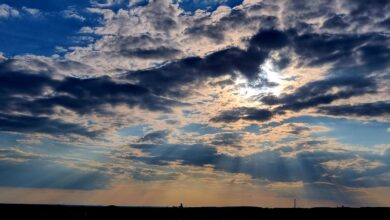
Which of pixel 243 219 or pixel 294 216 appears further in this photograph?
pixel 294 216

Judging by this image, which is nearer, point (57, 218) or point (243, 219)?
point (57, 218)

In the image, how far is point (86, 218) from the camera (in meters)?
66.2

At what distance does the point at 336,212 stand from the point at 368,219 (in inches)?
402

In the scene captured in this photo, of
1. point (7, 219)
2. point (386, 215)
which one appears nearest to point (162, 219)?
point (7, 219)

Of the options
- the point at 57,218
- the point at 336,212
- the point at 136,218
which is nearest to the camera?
the point at 57,218

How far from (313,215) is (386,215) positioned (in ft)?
41.8

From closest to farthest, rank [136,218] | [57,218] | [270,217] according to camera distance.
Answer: [57,218] < [136,218] < [270,217]

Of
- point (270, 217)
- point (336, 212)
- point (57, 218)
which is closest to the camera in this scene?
point (57, 218)

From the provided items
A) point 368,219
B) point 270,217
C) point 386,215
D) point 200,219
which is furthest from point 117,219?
point 386,215

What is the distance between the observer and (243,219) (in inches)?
2810

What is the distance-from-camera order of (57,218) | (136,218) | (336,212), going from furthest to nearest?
(336,212) → (136,218) → (57,218)

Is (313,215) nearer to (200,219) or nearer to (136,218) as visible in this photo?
(200,219)

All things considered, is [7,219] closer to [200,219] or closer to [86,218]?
[86,218]

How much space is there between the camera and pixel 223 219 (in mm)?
72812
